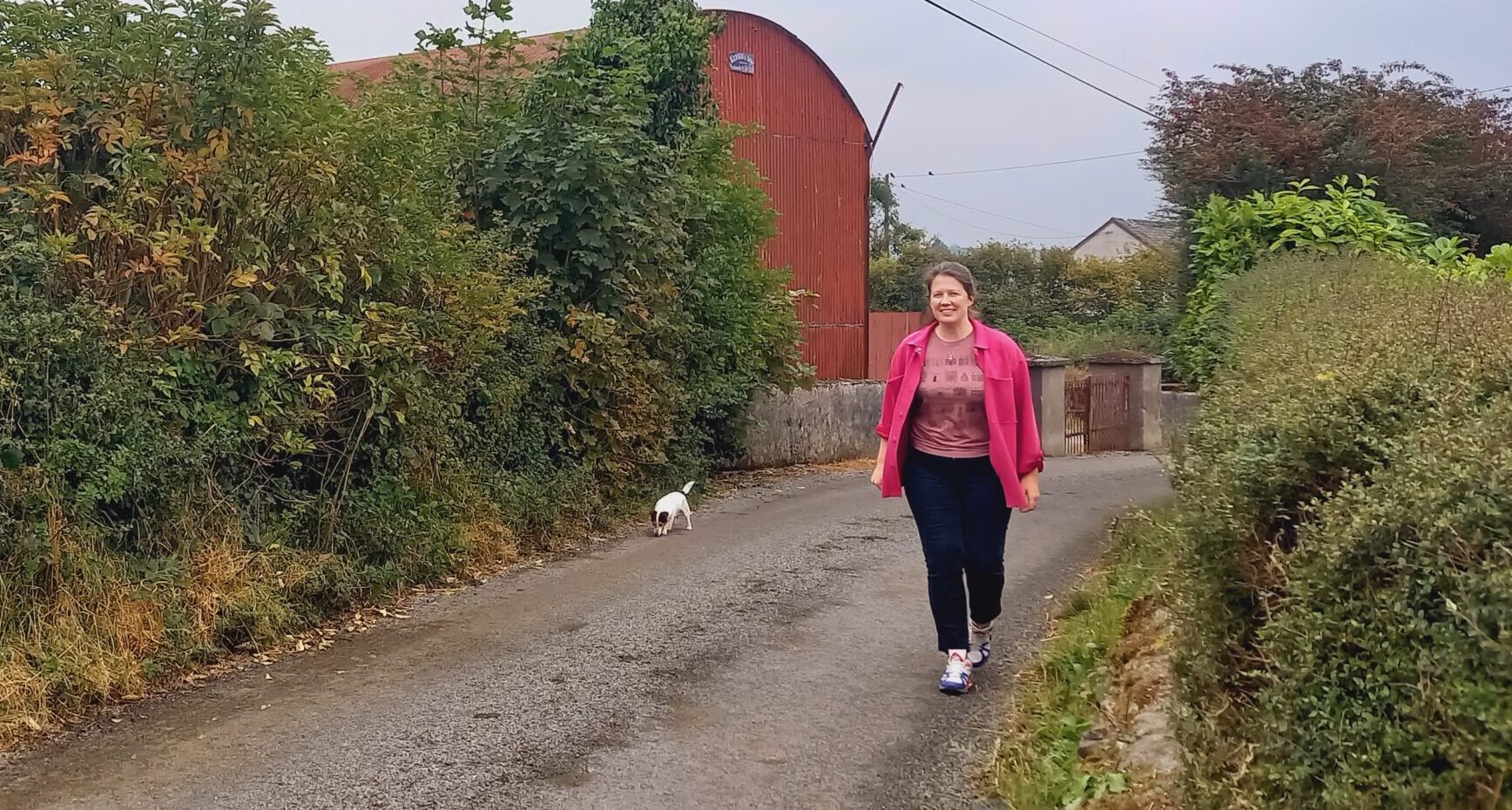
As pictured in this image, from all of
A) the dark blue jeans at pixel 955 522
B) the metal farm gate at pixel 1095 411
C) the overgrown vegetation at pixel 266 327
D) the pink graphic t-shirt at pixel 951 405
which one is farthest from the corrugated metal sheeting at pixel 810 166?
the dark blue jeans at pixel 955 522

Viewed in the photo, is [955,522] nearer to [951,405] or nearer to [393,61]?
[951,405]

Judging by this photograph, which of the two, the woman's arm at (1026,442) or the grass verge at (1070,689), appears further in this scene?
the woman's arm at (1026,442)

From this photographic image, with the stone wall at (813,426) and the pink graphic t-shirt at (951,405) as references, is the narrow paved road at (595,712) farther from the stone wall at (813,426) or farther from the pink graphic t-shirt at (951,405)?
the stone wall at (813,426)

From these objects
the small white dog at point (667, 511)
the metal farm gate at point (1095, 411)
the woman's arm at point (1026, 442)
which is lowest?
the metal farm gate at point (1095, 411)

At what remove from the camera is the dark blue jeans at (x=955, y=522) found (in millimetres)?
5309

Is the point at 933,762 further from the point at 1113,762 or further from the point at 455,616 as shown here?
the point at 455,616

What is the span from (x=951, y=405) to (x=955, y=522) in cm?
47

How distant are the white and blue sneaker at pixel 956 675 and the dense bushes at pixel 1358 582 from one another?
1687mm

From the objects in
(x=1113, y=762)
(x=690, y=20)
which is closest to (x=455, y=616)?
(x=1113, y=762)

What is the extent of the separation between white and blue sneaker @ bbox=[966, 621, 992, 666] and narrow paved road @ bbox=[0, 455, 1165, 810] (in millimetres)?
85

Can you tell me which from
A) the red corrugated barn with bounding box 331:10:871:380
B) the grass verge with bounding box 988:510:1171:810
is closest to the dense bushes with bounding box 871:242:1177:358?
the red corrugated barn with bounding box 331:10:871:380

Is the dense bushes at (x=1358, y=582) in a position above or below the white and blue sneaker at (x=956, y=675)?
above

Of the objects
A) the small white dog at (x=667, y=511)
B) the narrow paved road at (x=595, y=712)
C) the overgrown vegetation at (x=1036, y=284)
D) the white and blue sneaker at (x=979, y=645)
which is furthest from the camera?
the overgrown vegetation at (x=1036, y=284)

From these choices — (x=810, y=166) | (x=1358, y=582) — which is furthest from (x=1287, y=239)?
(x=1358, y=582)
